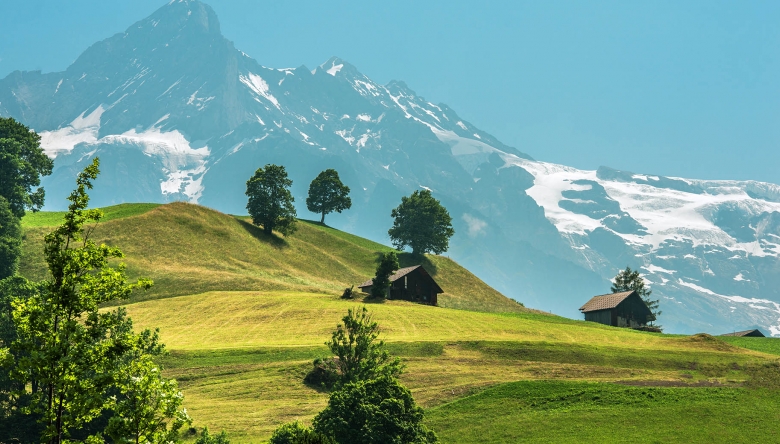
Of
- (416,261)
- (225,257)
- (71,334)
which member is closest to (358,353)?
(71,334)

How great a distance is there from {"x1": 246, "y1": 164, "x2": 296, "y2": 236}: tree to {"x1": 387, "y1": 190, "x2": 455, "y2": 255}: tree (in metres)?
32.5

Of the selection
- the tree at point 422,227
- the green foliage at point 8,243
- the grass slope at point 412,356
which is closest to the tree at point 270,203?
the tree at point 422,227

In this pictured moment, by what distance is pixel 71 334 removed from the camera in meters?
16.2

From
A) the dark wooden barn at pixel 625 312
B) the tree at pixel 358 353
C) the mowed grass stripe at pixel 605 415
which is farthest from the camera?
the dark wooden barn at pixel 625 312

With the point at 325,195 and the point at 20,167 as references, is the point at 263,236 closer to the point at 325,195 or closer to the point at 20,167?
the point at 325,195

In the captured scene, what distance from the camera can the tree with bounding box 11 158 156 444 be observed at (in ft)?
52.1

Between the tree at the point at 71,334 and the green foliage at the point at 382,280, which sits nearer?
the tree at the point at 71,334

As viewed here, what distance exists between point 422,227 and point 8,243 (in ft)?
329

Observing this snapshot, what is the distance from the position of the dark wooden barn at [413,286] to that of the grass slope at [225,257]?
15.0ft

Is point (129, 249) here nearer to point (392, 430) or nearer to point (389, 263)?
point (389, 263)

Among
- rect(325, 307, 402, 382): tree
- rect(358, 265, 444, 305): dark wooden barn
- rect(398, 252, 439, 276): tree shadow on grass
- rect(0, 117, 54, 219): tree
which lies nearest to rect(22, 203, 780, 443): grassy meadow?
rect(325, 307, 402, 382): tree

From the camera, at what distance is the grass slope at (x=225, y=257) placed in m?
102

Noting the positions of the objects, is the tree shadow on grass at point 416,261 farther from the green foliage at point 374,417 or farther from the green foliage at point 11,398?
the green foliage at point 374,417

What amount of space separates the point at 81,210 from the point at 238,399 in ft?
119
